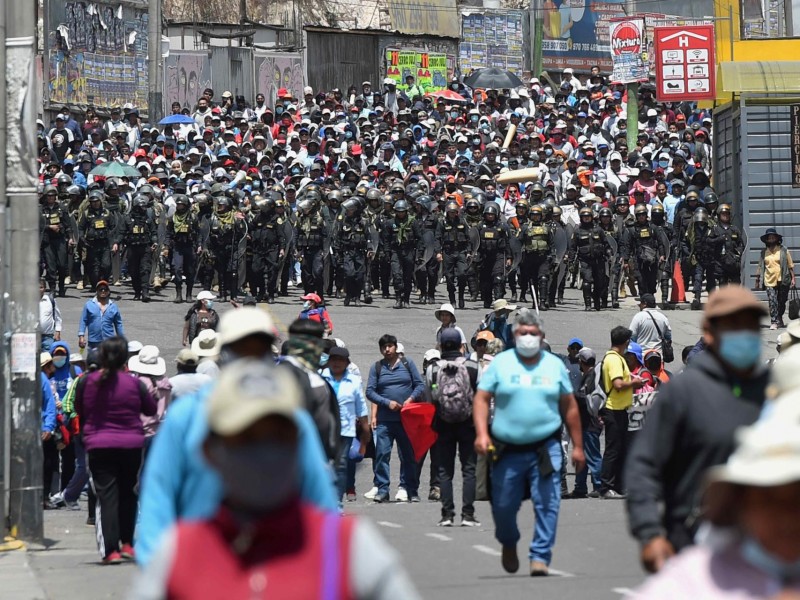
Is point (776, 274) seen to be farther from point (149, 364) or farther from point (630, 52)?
point (149, 364)

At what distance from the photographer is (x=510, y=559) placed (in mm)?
9953

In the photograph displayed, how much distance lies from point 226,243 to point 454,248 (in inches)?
133

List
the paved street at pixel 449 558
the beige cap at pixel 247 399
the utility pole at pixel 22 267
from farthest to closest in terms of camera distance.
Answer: the utility pole at pixel 22 267 < the paved street at pixel 449 558 < the beige cap at pixel 247 399

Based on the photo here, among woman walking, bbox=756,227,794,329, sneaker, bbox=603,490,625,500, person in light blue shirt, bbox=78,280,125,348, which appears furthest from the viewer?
woman walking, bbox=756,227,794,329

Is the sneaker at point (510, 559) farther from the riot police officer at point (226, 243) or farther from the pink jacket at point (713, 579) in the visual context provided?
the riot police officer at point (226, 243)

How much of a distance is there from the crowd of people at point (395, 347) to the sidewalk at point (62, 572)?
1.03 ft

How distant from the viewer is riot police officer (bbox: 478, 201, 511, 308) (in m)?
26.7

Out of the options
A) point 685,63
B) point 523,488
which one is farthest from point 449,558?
point 685,63

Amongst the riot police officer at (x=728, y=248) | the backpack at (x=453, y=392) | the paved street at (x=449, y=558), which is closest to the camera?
the paved street at (x=449, y=558)

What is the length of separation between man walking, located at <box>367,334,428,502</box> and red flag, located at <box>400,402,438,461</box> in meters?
0.19

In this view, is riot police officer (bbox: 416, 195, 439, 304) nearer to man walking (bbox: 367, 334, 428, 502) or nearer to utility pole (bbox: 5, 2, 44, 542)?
man walking (bbox: 367, 334, 428, 502)

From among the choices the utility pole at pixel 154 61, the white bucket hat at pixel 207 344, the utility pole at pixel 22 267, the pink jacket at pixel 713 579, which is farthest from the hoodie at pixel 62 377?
the utility pole at pixel 154 61

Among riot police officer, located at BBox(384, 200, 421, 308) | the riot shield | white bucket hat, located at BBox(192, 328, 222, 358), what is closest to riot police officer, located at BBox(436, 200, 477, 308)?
the riot shield

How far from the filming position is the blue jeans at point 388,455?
51.1 feet
